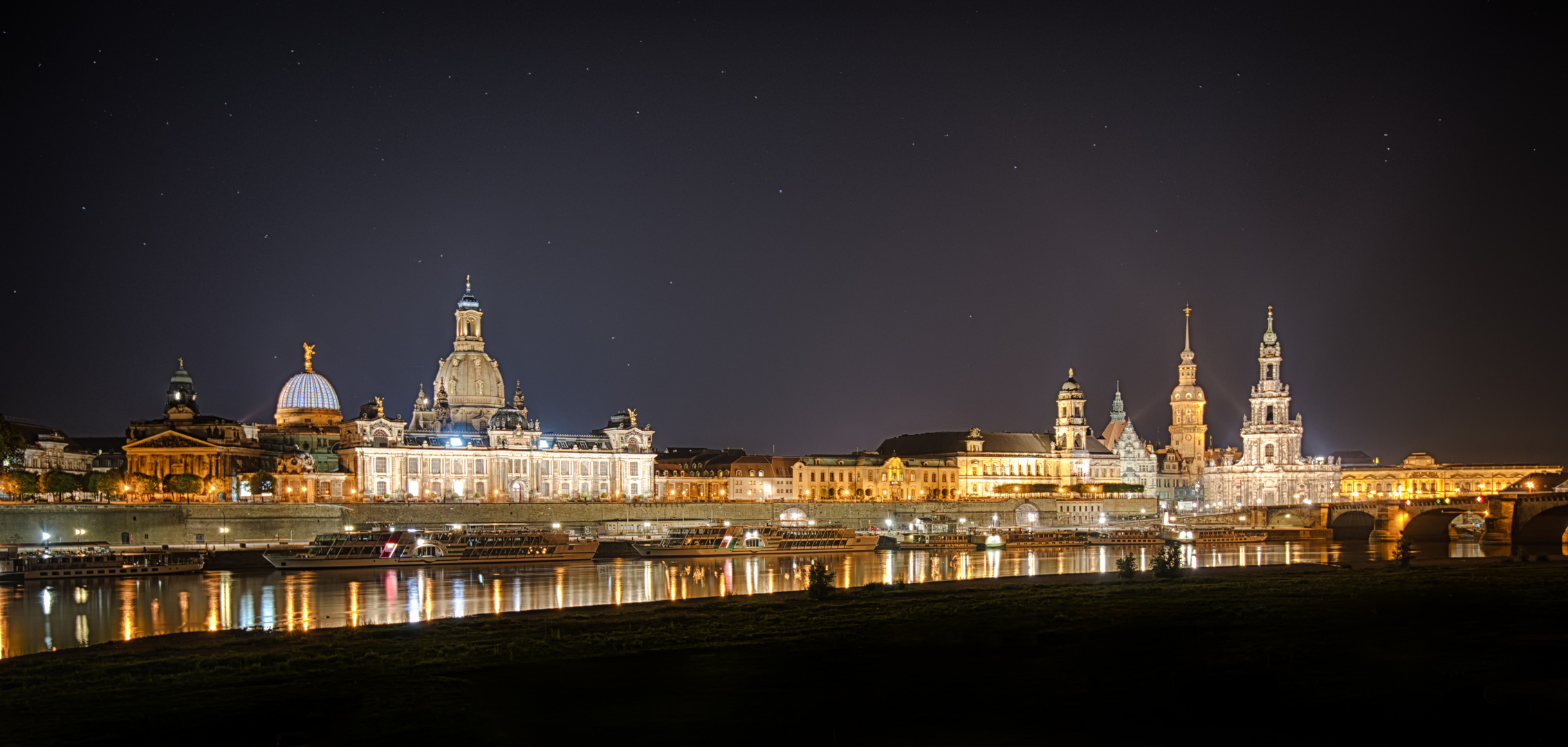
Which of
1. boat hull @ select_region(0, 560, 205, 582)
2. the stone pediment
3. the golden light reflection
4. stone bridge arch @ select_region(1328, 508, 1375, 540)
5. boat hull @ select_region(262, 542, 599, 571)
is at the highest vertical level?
the stone pediment

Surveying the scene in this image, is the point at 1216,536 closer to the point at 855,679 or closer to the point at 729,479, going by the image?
the point at 729,479

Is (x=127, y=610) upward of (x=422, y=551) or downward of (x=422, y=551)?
upward

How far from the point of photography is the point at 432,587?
67.4 meters

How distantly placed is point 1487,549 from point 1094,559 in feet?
94.2

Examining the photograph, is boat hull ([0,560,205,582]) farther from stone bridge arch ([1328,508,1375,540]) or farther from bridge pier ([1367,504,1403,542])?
stone bridge arch ([1328,508,1375,540])

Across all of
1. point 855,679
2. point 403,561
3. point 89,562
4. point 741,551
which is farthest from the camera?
point 741,551

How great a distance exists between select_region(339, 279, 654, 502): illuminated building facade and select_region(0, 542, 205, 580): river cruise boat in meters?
47.0

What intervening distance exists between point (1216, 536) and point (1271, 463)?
2476 inches

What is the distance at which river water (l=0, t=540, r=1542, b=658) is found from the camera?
5053cm

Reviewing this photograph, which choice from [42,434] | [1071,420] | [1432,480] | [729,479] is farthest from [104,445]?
[1432,480]

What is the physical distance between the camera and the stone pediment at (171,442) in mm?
130500

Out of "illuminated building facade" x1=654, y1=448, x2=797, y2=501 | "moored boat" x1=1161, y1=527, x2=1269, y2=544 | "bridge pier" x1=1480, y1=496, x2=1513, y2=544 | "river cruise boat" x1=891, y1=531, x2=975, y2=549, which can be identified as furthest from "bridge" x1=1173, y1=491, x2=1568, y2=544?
"illuminated building facade" x1=654, y1=448, x2=797, y2=501

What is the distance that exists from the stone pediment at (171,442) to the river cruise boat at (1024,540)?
7313 cm

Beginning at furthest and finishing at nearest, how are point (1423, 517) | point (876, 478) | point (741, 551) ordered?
point (876, 478) → point (1423, 517) → point (741, 551)
